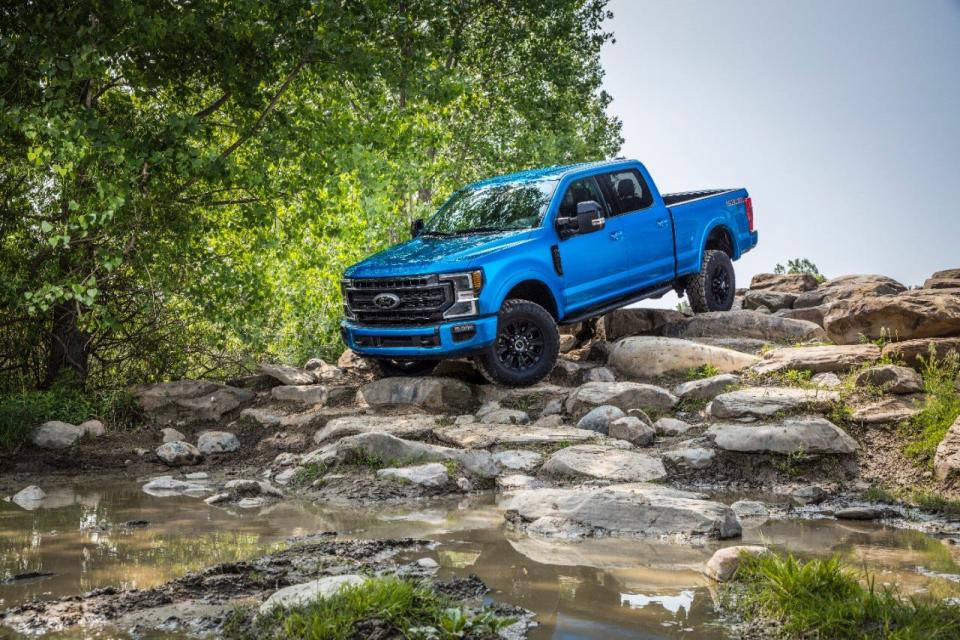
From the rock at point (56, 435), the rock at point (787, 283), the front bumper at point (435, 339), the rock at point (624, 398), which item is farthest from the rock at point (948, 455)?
the rock at point (787, 283)

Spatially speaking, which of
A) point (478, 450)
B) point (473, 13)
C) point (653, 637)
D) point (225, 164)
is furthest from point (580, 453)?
point (473, 13)

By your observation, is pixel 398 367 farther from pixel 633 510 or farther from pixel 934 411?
pixel 934 411

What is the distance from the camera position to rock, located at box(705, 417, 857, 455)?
26.6 ft

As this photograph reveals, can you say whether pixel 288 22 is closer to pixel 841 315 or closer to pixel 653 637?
pixel 841 315

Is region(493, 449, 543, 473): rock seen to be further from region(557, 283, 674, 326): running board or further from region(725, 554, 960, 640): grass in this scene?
region(725, 554, 960, 640): grass

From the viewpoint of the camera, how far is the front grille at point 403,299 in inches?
403

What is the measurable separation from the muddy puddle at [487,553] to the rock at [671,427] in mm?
2396

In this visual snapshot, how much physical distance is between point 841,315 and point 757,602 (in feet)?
23.2

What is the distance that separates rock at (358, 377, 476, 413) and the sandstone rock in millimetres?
2120

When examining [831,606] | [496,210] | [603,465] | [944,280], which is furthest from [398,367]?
[944,280]

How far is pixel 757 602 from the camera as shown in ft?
14.9

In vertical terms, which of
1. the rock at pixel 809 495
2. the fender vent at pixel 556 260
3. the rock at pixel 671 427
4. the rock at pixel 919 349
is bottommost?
the rock at pixel 809 495

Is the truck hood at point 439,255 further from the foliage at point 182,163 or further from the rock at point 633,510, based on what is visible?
the rock at point 633,510

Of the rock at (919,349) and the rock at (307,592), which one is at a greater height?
the rock at (919,349)
